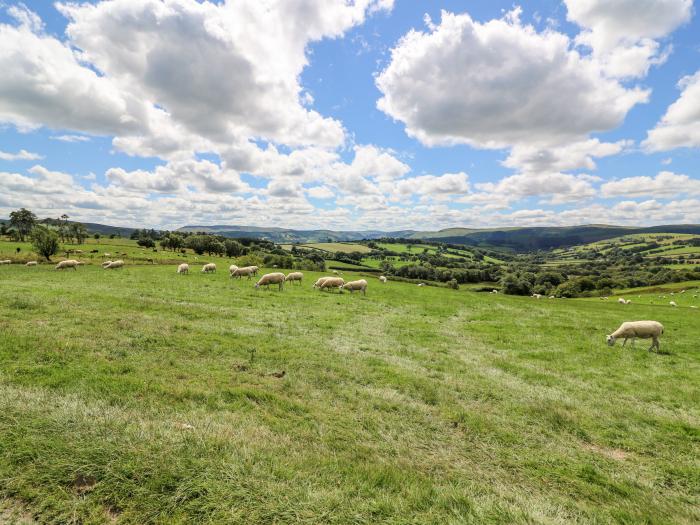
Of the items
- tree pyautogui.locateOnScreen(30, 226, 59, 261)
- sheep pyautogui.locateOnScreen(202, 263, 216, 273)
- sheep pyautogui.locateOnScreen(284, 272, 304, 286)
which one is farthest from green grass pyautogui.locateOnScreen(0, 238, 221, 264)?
sheep pyautogui.locateOnScreen(284, 272, 304, 286)

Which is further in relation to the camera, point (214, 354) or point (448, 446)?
point (214, 354)

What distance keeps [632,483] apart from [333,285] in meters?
33.6

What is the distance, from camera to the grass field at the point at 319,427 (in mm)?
5039

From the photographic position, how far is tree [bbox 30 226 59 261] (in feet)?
204

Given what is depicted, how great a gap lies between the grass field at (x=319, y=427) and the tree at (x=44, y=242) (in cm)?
6302

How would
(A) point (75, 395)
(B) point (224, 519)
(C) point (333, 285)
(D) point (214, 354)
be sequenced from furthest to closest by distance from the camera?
(C) point (333, 285), (D) point (214, 354), (A) point (75, 395), (B) point (224, 519)

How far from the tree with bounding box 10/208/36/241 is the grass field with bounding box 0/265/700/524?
5978 inches

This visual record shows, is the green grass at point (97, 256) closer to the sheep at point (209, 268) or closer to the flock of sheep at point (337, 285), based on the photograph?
the flock of sheep at point (337, 285)

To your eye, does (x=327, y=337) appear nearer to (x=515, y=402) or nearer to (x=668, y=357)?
(x=515, y=402)

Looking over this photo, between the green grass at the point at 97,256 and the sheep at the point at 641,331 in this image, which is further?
the green grass at the point at 97,256

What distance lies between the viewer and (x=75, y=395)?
7730 millimetres

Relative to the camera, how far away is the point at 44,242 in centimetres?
6253

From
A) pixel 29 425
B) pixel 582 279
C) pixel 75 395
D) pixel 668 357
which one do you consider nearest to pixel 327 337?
pixel 75 395

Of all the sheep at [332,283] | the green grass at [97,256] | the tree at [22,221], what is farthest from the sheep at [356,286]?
the tree at [22,221]
